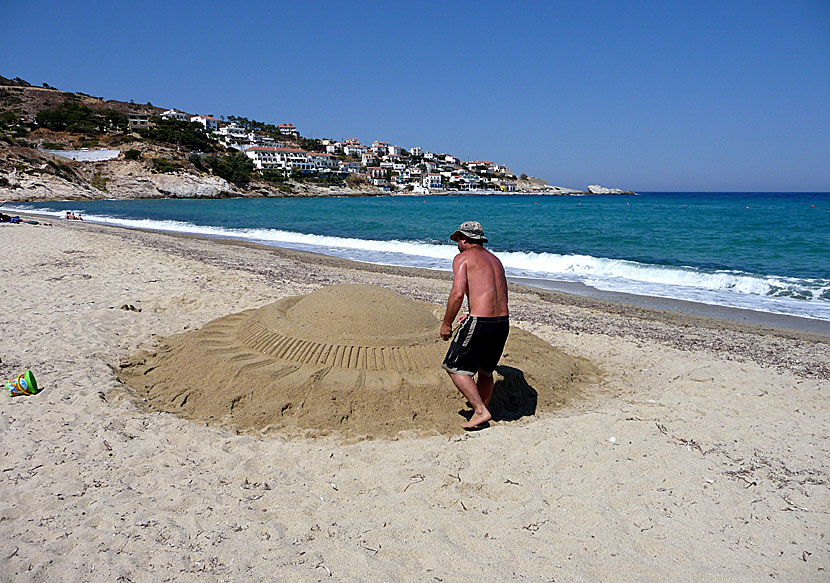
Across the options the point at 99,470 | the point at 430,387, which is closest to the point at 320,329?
the point at 430,387

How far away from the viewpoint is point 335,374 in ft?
15.2

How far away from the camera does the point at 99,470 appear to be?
353cm

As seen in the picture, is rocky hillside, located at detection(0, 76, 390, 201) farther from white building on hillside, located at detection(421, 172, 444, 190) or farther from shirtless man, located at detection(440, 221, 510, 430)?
shirtless man, located at detection(440, 221, 510, 430)

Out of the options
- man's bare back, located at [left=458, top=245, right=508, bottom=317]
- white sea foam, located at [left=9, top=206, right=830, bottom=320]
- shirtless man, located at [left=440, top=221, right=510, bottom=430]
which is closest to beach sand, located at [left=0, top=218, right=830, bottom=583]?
shirtless man, located at [left=440, top=221, right=510, bottom=430]

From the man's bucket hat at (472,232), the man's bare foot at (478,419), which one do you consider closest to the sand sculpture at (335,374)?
the man's bare foot at (478,419)

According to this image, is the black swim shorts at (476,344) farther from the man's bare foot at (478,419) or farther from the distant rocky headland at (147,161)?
the distant rocky headland at (147,161)

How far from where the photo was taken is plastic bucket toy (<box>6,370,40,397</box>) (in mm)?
4625

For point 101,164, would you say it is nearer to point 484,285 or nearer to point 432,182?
point 484,285

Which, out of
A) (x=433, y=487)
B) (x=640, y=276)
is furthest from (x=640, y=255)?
(x=433, y=487)

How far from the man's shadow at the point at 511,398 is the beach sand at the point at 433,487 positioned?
14 cm

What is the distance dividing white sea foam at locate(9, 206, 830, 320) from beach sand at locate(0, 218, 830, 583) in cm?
567

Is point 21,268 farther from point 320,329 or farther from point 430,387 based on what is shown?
point 430,387

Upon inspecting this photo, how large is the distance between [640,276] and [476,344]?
12.0 meters

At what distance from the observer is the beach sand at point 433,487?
2.68 meters
